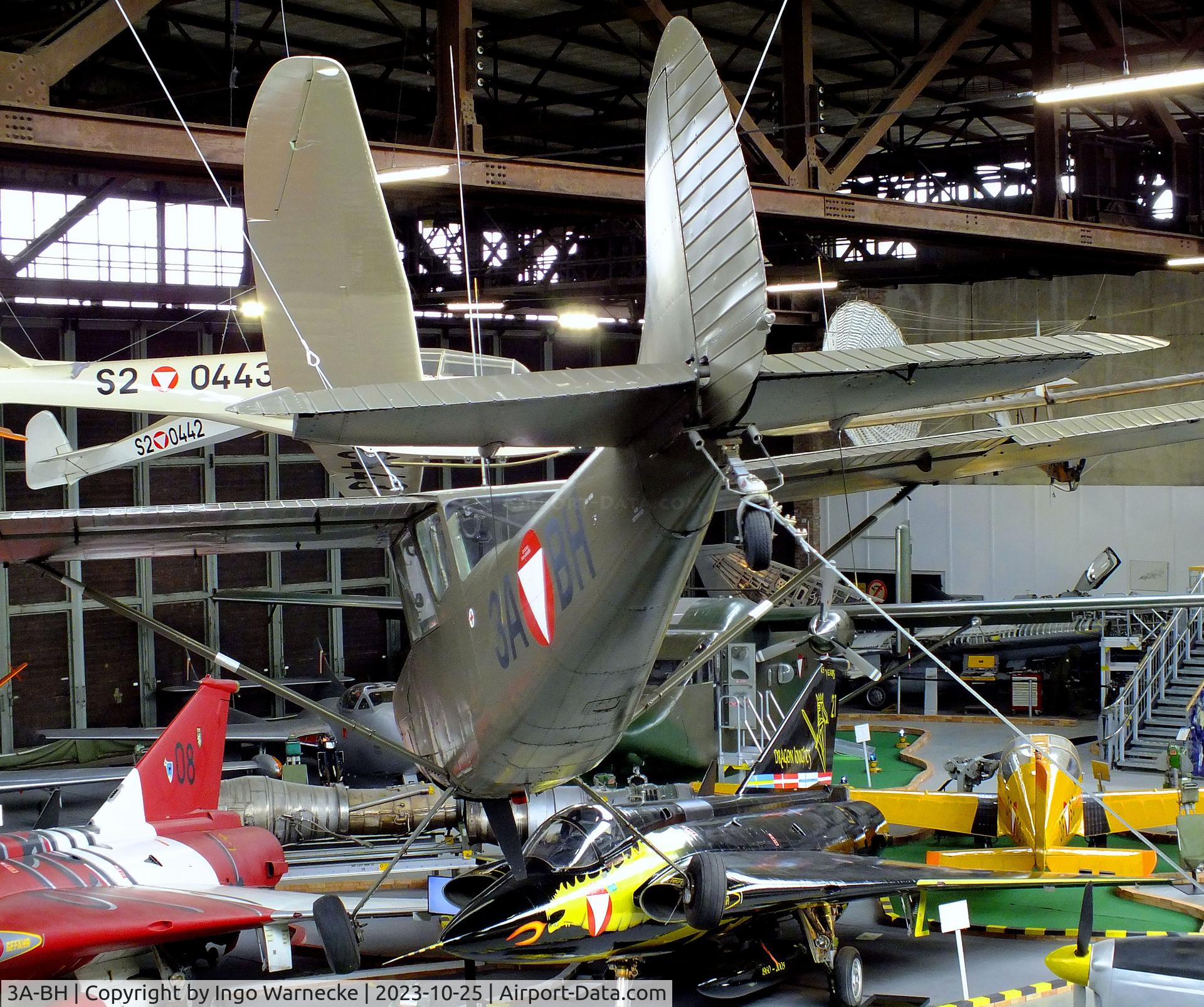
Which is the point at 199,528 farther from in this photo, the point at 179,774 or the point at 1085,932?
the point at 1085,932

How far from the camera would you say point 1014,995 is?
8766 millimetres

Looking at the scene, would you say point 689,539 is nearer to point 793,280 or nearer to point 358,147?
point 358,147

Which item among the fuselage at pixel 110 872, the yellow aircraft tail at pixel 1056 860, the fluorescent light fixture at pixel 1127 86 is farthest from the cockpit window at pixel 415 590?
the fluorescent light fixture at pixel 1127 86

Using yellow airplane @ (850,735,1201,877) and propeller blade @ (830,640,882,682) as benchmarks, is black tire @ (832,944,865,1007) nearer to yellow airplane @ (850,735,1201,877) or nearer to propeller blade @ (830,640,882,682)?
propeller blade @ (830,640,882,682)

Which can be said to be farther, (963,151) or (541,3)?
(963,151)

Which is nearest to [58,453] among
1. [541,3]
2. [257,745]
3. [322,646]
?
[257,745]

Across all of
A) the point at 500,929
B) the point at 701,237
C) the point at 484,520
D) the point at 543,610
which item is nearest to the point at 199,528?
the point at 484,520

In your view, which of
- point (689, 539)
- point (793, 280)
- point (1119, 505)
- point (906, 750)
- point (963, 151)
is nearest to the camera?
point (689, 539)

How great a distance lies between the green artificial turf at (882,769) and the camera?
1706 centimetres

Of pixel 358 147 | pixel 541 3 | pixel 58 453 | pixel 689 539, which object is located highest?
pixel 541 3

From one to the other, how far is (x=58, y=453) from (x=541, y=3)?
8795mm

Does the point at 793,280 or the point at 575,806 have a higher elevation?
the point at 793,280

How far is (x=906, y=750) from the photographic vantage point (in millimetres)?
19000

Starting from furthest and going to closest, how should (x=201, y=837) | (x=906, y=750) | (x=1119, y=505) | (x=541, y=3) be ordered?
1. (x=1119, y=505)
2. (x=906, y=750)
3. (x=541, y=3)
4. (x=201, y=837)
